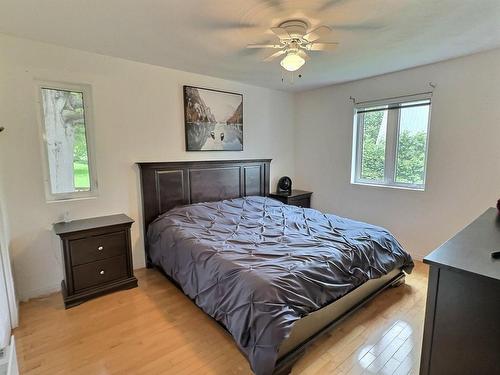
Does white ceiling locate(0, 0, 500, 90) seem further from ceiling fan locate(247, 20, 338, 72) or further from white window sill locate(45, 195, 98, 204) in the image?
white window sill locate(45, 195, 98, 204)

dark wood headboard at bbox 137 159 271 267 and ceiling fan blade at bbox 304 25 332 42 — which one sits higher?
ceiling fan blade at bbox 304 25 332 42

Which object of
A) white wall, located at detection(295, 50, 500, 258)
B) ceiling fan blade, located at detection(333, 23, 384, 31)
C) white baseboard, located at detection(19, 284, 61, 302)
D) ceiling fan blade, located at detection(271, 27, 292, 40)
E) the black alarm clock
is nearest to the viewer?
ceiling fan blade, located at detection(271, 27, 292, 40)

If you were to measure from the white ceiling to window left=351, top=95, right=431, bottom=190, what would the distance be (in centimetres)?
58

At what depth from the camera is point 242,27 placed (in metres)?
2.11

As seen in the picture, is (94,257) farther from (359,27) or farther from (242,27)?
(359,27)

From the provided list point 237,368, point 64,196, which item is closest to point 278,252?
point 237,368

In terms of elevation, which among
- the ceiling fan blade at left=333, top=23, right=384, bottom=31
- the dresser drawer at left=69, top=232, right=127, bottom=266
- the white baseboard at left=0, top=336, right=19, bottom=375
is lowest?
the white baseboard at left=0, top=336, right=19, bottom=375

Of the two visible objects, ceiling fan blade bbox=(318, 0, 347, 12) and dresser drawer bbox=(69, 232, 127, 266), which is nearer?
ceiling fan blade bbox=(318, 0, 347, 12)

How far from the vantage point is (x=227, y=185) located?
147 inches

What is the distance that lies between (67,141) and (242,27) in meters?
2.05

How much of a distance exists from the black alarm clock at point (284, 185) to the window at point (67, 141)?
2716mm

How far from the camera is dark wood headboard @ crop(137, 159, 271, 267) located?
309cm

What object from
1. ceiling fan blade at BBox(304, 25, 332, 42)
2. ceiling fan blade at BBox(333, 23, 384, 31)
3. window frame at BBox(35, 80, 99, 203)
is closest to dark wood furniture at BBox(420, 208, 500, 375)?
ceiling fan blade at BBox(304, 25, 332, 42)

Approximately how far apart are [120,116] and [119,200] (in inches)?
36.2
